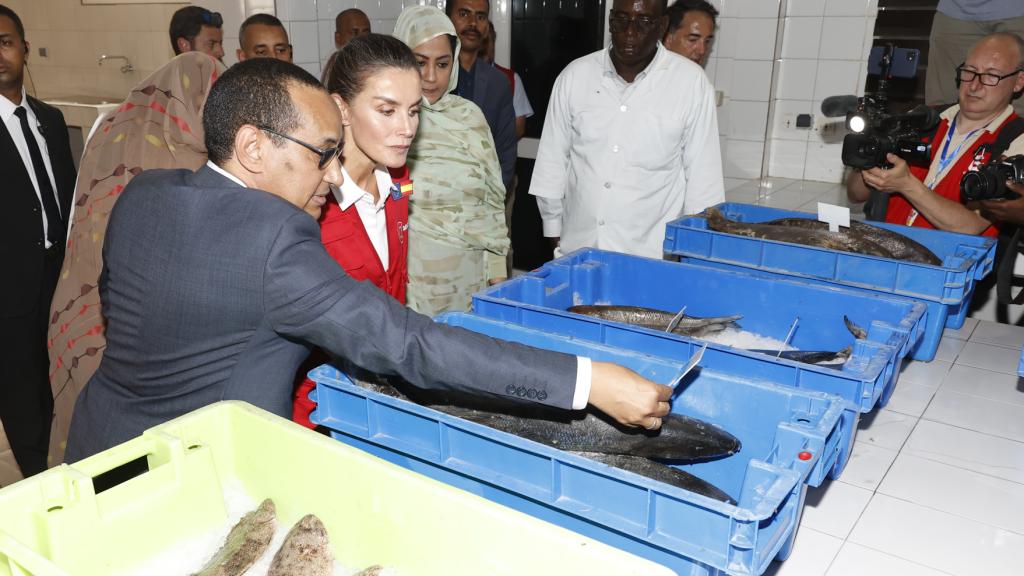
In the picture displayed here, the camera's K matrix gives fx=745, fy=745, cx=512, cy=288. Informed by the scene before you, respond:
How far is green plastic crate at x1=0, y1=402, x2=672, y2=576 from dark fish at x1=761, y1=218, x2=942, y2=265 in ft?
7.00

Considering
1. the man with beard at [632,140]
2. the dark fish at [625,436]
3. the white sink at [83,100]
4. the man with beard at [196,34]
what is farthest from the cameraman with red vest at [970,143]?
the white sink at [83,100]

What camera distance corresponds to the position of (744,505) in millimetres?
1260

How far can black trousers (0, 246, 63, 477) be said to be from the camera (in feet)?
9.43

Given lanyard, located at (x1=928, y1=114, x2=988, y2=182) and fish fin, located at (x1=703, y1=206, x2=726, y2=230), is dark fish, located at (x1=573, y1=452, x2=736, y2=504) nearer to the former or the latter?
fish fin, located at (x1=703, y1=206, x2=726, y2=230)

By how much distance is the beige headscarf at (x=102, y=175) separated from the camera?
2070 millimetres

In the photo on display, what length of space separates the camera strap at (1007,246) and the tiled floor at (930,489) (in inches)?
19.1

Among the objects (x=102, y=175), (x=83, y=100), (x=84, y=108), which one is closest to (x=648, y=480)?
(x=102, y=175)

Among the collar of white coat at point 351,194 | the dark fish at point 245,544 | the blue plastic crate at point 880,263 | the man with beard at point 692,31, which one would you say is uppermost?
the man with beard at point 692,31

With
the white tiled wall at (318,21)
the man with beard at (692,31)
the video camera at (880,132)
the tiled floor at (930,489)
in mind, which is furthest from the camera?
the white tiled wall at (318,21)

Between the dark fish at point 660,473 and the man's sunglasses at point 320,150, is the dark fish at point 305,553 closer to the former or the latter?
the dark fish at point 660,473

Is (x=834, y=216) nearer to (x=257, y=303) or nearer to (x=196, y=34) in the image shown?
(x=257, y=303)

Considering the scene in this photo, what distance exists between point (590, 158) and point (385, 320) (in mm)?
2081

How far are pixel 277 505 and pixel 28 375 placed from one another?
7.30 ft

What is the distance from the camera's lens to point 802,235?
9.12ft
